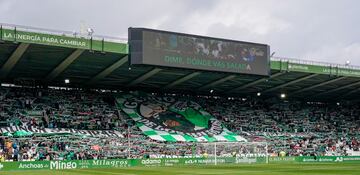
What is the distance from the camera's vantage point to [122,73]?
59.5 m

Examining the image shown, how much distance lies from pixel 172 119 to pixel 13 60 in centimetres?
2202

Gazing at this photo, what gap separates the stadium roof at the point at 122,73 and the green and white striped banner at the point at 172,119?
177 cm

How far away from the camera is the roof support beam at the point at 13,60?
4731cm

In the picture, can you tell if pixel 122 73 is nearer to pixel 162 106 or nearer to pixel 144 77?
pixel 144 77

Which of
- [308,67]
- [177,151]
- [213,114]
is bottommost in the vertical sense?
[177,151]

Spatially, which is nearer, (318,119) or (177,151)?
(177,151)

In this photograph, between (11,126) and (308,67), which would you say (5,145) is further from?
(308,67)

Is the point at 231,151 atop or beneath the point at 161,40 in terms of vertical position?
beneath

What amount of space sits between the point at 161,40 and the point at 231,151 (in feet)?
48.5

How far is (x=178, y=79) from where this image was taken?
63.5 m

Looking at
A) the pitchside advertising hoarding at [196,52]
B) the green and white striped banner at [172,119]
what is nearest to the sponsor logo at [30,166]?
the pitchside advertising hoarding at [196,52]

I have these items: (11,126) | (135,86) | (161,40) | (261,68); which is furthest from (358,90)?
(11,126)

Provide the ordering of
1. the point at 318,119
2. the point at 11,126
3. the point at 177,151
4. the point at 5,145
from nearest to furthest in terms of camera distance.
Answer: the point at 5,145 < the point at 11,126 < the point at 177,151 < the point at 318,119

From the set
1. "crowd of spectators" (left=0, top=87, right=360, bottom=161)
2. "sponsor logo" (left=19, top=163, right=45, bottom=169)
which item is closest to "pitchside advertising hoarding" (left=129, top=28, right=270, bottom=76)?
"crowd of spectators" (left=0, top=87, right=360, bottom=161)
